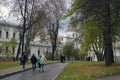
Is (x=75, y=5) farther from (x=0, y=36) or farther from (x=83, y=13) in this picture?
(x=0, y=36)

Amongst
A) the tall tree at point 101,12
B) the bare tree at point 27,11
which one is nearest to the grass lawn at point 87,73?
the tall tree at point 101,12

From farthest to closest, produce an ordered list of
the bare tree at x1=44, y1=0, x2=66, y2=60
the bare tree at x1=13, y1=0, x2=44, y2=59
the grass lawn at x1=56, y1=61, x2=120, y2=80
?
the bare tree at x1=44, y1=0, x2=66, y2=60 → the bare tree at x1=13, y1=0, x2=44, y2=59 → the grass lawn at x1=56, y1=61, x2=120, y2=80

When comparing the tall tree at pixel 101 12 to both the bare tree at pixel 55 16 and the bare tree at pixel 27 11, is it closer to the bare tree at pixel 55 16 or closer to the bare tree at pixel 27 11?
the bare tree at pixel 27 11

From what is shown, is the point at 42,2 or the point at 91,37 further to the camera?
the point at 42,2

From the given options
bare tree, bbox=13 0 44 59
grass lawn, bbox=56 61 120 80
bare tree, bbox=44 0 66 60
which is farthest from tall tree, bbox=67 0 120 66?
bare tree, bbox=44 0 66 60

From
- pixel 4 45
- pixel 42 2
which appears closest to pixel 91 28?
pixel 42 2

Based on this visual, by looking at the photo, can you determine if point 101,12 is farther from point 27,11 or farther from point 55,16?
point 55,16

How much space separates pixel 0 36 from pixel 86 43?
211 ft

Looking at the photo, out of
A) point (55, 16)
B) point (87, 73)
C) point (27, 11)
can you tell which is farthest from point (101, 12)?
point (55, 16)

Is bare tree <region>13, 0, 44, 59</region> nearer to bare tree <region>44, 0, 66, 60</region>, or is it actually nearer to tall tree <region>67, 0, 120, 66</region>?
bare tree <region>44, 0, 66, 60</region>

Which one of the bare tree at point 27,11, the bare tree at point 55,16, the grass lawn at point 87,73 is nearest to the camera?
the grass lawn at point 87,73

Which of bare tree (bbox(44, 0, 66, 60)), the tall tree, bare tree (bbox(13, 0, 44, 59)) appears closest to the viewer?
the tall tree

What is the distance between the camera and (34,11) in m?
61.0

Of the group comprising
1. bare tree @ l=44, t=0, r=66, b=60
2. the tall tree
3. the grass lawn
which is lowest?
the grass lawn
